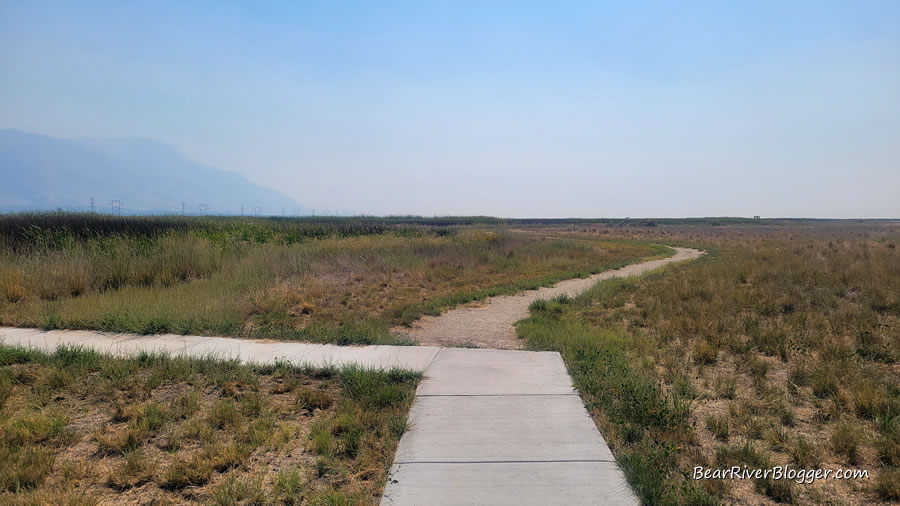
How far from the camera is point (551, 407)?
5.32 m

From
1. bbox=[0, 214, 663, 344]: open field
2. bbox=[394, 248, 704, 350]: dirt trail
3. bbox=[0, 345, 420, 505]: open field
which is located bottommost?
bbox=[394, 248, 704, 350]: dirt trail

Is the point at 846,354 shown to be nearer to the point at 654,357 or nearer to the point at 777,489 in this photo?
the point at 654,357

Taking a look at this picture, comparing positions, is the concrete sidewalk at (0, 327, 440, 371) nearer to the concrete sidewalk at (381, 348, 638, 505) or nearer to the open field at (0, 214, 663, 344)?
the open field at (0, 214, 663, 344)

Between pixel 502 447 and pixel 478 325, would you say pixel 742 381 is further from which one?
pixel 478 325

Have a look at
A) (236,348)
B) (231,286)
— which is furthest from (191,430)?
(231,286)

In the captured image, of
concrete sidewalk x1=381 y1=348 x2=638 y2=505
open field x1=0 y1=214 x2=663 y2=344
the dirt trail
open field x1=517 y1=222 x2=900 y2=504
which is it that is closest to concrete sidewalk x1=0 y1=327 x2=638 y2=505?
concrete sidewalk x1=381 y1=348 x2=638 y2=505

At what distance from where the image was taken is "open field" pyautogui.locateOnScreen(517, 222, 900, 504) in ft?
13.3

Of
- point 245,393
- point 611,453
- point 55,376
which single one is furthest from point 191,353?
point 611,453

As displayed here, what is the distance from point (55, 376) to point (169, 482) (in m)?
3.21

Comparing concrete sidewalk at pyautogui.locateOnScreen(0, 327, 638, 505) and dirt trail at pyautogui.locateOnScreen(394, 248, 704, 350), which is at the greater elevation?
concrete sidewalk at pyautogui.locateOnScreen(0, 327, 638, 505)

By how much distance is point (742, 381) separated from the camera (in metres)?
6.58

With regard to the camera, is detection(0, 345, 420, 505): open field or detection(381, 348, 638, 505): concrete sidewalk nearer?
detection(381, 348, 638, 505): concrete sidewalk

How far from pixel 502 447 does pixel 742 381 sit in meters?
3.96

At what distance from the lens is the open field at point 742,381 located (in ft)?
13.3
